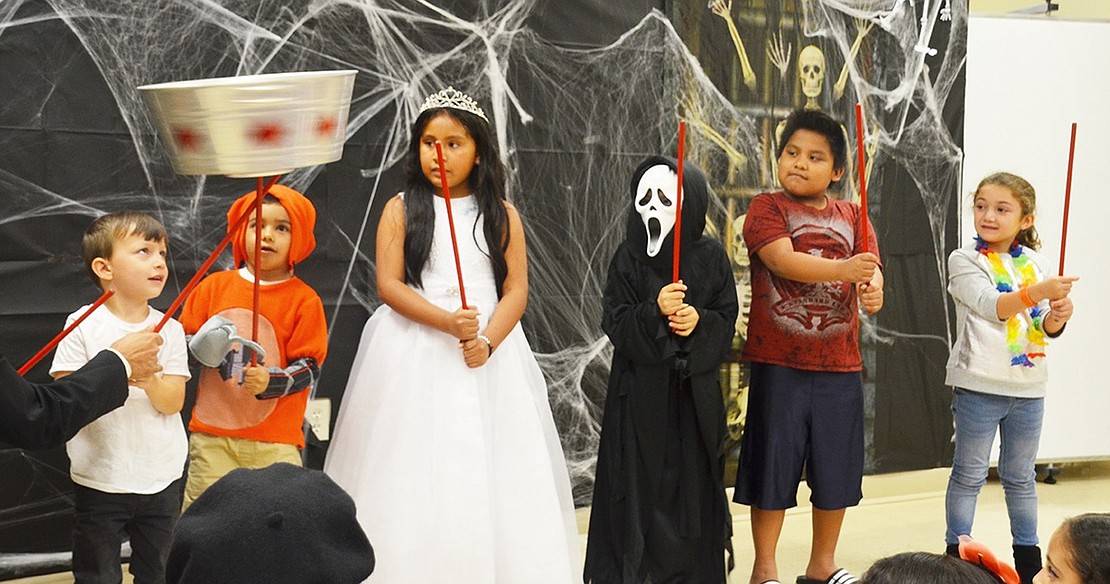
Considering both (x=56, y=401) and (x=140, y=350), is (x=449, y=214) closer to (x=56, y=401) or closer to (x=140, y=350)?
(x=140, y=350)

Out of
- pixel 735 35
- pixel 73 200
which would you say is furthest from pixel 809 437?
pixel 73 200

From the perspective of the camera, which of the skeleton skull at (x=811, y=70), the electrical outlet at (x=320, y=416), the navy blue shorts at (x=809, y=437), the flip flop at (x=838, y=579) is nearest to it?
the flip flop at (x=838, y=579)

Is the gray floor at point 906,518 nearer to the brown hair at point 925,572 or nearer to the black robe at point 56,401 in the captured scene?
the black robe at point 56,401

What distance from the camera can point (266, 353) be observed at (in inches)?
119

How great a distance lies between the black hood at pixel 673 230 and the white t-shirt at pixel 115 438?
1.29 meters

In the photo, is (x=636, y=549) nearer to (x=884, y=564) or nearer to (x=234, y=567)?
(x=884, y=564)

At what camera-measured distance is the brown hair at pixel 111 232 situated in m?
2.82

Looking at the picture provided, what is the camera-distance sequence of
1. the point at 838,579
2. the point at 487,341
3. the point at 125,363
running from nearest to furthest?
the point at 125,363 → the point at 838,579 → the point at 487,341

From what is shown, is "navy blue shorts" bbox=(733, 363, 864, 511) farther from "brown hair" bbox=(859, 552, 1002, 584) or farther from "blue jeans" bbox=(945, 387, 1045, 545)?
"brown hair" bbox=(859, 552, 1002, 584)

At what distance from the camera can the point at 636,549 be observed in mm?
3135

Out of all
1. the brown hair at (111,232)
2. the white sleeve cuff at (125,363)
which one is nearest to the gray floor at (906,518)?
the brown hair at (111,232)

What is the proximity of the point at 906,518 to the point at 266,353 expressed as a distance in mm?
2648

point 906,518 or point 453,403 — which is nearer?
point 453,403

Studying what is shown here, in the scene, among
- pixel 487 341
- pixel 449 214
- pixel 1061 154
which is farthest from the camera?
pixel 1061 154
